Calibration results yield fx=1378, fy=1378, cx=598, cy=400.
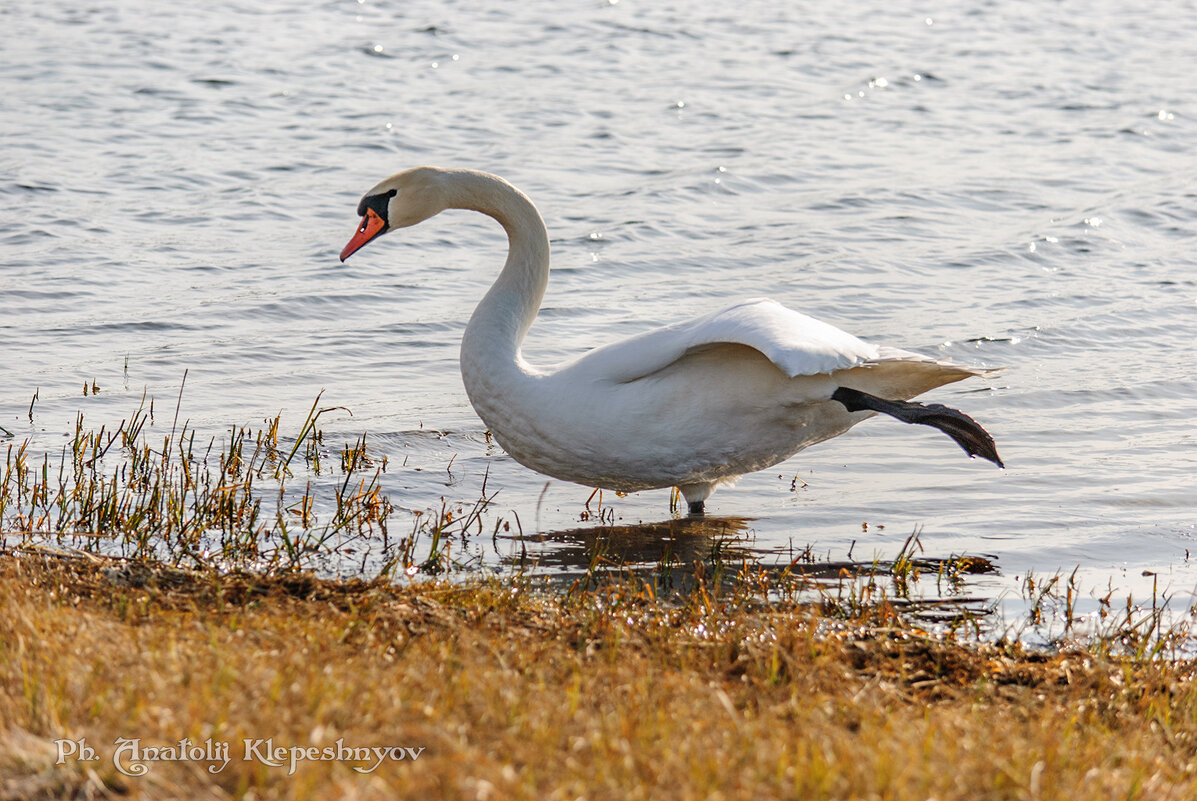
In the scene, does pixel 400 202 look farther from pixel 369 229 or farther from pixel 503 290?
pixel 503 290

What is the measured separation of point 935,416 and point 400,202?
255 centimetres

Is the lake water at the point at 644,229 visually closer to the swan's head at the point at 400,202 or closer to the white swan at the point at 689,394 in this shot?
the white swan at the point at 689,394

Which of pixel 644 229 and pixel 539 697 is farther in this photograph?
pixel 644 229

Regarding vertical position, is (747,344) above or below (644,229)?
above

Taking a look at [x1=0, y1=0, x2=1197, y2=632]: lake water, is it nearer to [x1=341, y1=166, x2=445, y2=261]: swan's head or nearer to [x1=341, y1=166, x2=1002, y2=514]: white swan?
[x1=341, y1=166, x2=1002, y2=514]: white swan

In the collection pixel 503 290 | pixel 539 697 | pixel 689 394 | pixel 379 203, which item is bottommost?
pixel 539 697

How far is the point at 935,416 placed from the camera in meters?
5.83

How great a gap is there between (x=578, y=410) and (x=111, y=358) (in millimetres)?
4399

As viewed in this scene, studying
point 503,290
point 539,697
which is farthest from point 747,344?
point 539,697

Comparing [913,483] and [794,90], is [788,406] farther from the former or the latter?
[794,90]

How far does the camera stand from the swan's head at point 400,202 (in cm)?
621

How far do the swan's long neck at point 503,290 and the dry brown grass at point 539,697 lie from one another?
4.28 ft

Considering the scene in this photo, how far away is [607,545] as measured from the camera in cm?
602

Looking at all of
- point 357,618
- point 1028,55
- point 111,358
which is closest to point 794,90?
point 1028,55
